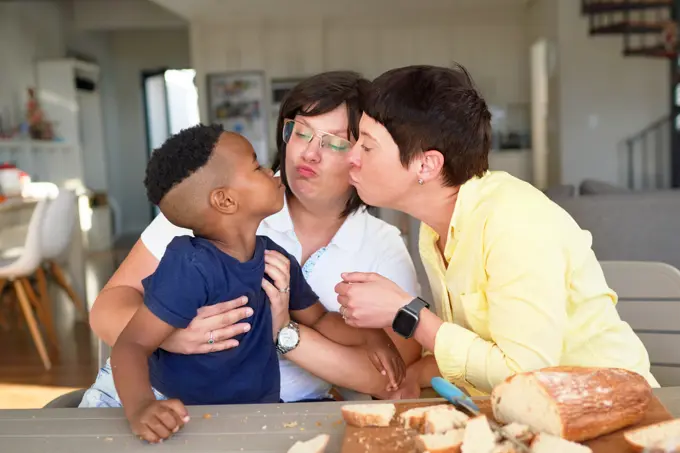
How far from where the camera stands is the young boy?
42.0 inches

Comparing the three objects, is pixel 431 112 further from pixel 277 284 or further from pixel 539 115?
pixel 539 115

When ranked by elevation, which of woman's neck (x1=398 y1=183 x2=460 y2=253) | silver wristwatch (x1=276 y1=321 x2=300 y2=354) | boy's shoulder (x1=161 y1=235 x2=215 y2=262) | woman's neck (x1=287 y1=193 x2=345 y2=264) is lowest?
silver wristwatch (x1=276 y1=321 x2=300 y2=354)

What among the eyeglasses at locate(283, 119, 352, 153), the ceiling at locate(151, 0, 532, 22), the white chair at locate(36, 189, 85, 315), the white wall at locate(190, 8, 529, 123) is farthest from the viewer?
the white wall at locate(190, 8, 529, 123)

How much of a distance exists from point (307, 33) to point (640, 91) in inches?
200

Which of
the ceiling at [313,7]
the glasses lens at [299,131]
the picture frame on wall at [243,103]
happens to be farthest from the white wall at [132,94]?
the glasses lens at [299,131]

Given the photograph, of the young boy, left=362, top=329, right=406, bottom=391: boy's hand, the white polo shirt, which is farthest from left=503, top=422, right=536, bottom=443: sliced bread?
the white polo shirt

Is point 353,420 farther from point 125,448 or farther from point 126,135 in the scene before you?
point 126,135

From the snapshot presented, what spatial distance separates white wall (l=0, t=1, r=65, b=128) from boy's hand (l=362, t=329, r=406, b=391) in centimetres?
830

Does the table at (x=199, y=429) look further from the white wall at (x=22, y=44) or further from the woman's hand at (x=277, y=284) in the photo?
the white wall at (x=22, y=44)

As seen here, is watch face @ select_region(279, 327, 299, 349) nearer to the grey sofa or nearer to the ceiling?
the grey sofa

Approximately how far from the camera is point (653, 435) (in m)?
0.76

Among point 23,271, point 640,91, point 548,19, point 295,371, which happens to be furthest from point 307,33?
point 295,371

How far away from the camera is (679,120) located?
885 centimetres

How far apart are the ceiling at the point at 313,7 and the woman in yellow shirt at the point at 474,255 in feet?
30.3
